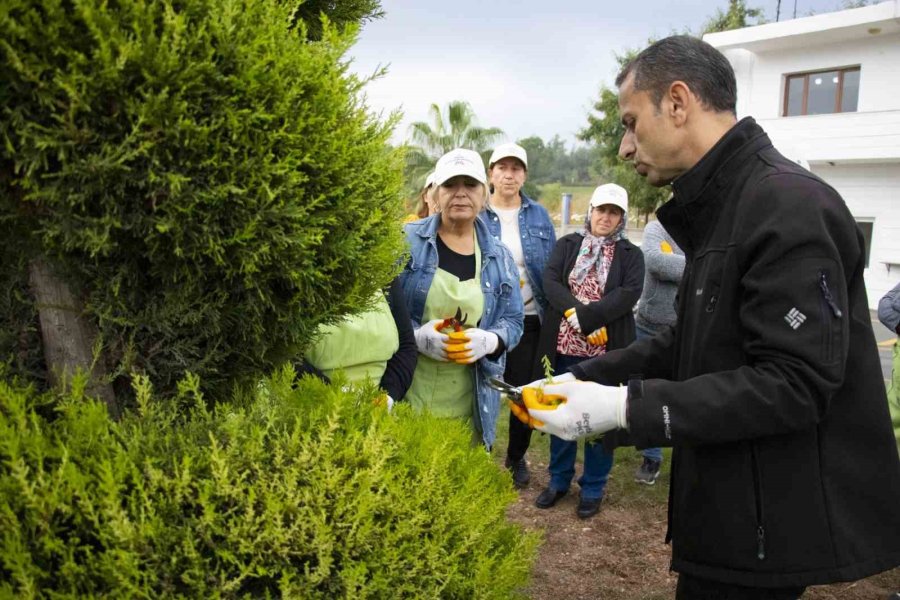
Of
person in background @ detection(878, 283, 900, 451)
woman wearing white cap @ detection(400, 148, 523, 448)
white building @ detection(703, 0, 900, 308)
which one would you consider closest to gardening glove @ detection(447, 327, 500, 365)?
woman wearing white cap @ detection(400, 148, 523, 448)

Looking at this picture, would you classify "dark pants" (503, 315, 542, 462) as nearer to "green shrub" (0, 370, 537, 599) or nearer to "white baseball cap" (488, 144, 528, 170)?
"white baseball cap" (488, 144, 528, 170)

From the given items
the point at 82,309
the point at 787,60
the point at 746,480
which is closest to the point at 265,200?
the point at 82,309

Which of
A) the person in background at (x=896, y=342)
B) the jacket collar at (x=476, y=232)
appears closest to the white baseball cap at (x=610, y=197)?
the jacket collar at (x=476, y=232)

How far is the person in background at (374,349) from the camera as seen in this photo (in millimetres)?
2914

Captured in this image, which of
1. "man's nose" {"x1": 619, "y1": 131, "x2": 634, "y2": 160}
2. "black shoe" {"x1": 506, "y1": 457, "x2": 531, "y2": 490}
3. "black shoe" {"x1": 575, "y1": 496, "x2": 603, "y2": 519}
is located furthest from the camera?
"black shoe" {"x1": 506, "y1": 457, "x2": 531, "y2": 490}

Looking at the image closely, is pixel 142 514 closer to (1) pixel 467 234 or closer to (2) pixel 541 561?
(1) pixel 467 234

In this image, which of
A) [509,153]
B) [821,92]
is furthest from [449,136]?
[509,153]

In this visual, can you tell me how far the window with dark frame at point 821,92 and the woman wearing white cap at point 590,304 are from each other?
62.9ft

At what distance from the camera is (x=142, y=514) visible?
4.27 ft

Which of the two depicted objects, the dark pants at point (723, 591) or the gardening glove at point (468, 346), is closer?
the dark pants at point (723, 591)

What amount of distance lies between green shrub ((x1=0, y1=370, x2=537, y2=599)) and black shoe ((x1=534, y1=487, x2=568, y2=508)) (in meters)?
3.48

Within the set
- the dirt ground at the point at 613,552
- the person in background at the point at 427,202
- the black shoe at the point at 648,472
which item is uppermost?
the person in background at the point at 427,202

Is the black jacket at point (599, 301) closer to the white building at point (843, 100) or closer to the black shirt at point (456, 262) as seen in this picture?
the black shirt at point (456, 262)

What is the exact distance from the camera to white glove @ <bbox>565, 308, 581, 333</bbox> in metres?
4.86
